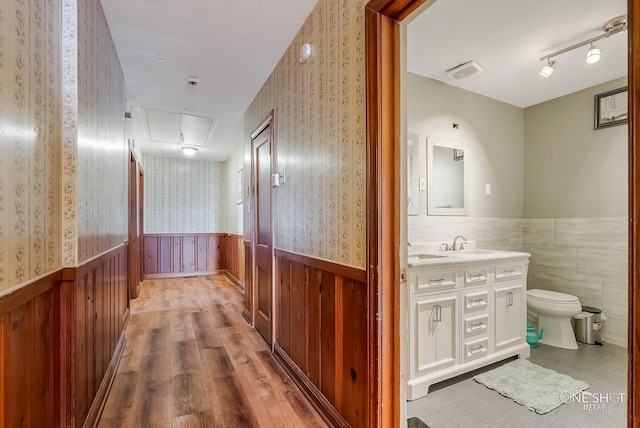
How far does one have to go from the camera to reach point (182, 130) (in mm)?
4352

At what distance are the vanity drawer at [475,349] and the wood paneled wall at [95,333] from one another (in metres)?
2.35

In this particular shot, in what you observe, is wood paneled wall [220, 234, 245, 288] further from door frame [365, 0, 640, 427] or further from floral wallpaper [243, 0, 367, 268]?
door frame [365, 0, 640, 427]

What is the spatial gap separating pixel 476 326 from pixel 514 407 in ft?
1.70

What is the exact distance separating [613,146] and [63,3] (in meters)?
4.26

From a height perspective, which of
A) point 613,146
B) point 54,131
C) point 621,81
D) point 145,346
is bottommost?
point 145,346

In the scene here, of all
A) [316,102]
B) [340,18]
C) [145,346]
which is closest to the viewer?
[340,18]

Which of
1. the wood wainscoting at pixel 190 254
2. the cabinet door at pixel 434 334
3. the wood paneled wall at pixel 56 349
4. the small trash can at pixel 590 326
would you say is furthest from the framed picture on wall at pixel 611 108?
the wood wainscoting at pixel 190 254

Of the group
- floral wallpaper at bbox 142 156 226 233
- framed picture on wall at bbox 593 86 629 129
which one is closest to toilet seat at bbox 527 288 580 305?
framed picture on wall at bbox 593 86 629 129

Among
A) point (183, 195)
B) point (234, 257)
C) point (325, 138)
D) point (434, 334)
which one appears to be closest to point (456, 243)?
point (434, 334)

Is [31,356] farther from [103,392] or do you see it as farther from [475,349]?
[475,349]

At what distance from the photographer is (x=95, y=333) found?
171 cm

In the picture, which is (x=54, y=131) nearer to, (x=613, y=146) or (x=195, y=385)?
(x=195, y=385)

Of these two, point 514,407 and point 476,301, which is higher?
point 476,301

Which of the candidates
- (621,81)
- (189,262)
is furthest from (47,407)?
(189,262)
